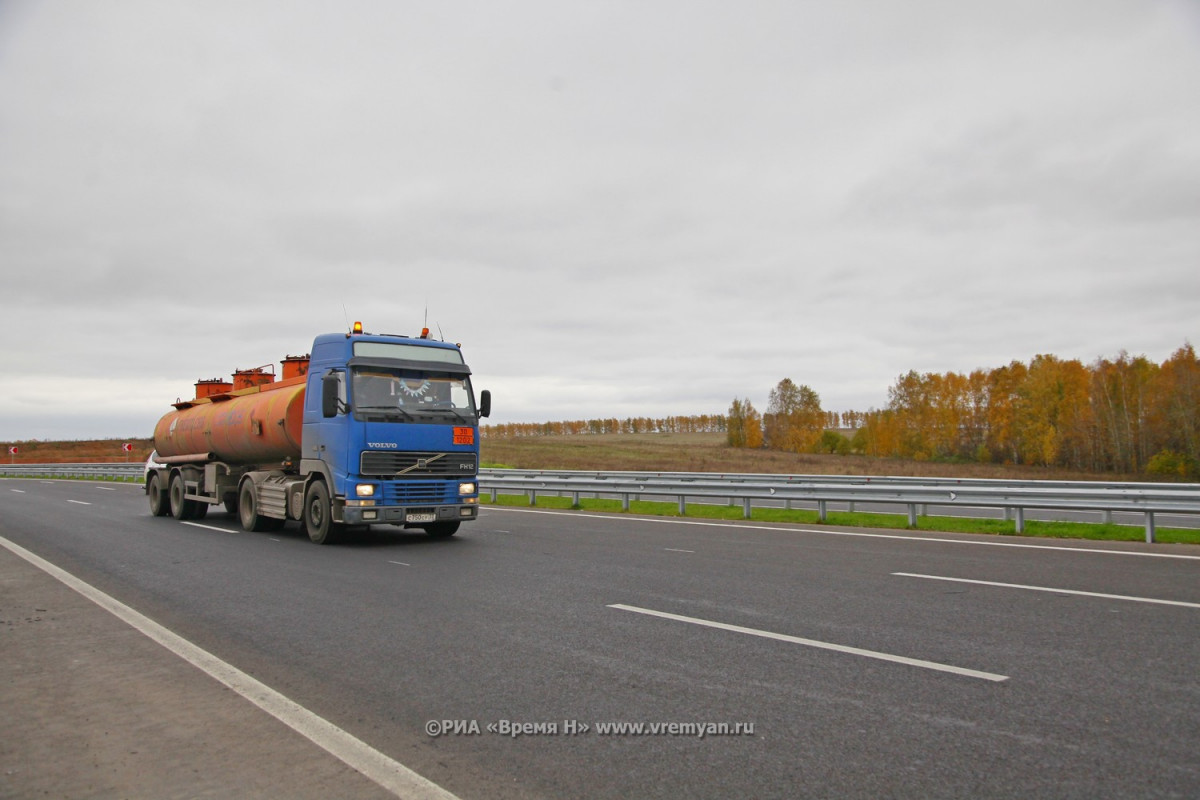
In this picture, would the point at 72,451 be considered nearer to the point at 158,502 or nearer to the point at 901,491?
the point at 158,502

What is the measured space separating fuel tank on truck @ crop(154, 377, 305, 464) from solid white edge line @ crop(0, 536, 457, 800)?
7.19 m

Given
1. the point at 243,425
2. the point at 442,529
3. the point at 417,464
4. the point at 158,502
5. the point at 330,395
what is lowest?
the point at 442,529

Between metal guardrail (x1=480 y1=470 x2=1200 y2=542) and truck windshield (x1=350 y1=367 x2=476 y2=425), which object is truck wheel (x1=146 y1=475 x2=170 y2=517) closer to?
metal guardrail (x1=480 y1=470 x2=1200 y2=542)

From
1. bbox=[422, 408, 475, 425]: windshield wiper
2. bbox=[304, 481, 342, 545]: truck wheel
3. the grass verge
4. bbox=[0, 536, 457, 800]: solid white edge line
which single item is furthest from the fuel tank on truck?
the grass verge

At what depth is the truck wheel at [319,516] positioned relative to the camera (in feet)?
43.1

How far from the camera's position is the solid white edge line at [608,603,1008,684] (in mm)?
5125

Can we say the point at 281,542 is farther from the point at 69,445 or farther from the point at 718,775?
the point at 69,445

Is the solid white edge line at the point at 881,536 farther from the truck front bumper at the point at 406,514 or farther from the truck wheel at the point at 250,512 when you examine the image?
the truck wheel at the point at 250,512

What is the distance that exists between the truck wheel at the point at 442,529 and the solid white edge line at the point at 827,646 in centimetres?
722

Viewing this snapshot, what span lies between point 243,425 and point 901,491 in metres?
13.0

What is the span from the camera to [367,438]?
12.5 metres

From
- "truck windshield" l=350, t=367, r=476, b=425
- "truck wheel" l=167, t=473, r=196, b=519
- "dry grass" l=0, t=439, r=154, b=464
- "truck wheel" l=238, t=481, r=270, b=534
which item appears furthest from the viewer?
"dry grass" l=0, t=439, r=154, b=464

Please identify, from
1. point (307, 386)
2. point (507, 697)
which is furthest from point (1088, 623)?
point (307, 386)

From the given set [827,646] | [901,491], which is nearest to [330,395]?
[827,646]
